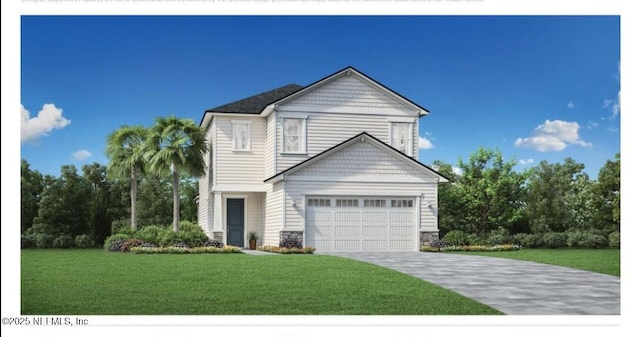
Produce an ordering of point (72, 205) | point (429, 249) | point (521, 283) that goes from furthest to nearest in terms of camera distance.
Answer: point (72, 205) < point (429, 249) < point (521, 283)

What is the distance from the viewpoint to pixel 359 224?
22.8 m

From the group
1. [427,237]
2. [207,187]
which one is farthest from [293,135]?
[427,237]

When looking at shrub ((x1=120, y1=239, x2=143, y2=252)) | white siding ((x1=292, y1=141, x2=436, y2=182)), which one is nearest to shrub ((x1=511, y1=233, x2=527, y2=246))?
white siding ((x1=292, y1=141, x2=436, y2=182))

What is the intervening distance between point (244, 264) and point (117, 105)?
24.2ft

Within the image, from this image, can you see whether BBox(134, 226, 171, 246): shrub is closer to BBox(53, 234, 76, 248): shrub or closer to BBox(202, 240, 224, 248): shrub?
BBox(202, 240, 224, 248): shrub

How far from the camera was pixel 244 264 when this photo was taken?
55.1 ft

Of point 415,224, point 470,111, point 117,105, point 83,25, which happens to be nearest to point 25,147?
point 83,25

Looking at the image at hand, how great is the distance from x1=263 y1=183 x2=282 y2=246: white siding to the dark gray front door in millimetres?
1357

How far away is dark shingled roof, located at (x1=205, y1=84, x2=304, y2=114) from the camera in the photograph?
25905mm

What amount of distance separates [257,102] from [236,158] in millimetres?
2336

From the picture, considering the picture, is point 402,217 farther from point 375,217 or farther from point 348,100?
point 348,100

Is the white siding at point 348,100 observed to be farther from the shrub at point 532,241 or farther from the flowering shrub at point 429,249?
the shrub at point 532,241

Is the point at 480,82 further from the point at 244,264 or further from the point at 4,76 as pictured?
the point at 4,76

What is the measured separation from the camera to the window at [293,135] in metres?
24.8
